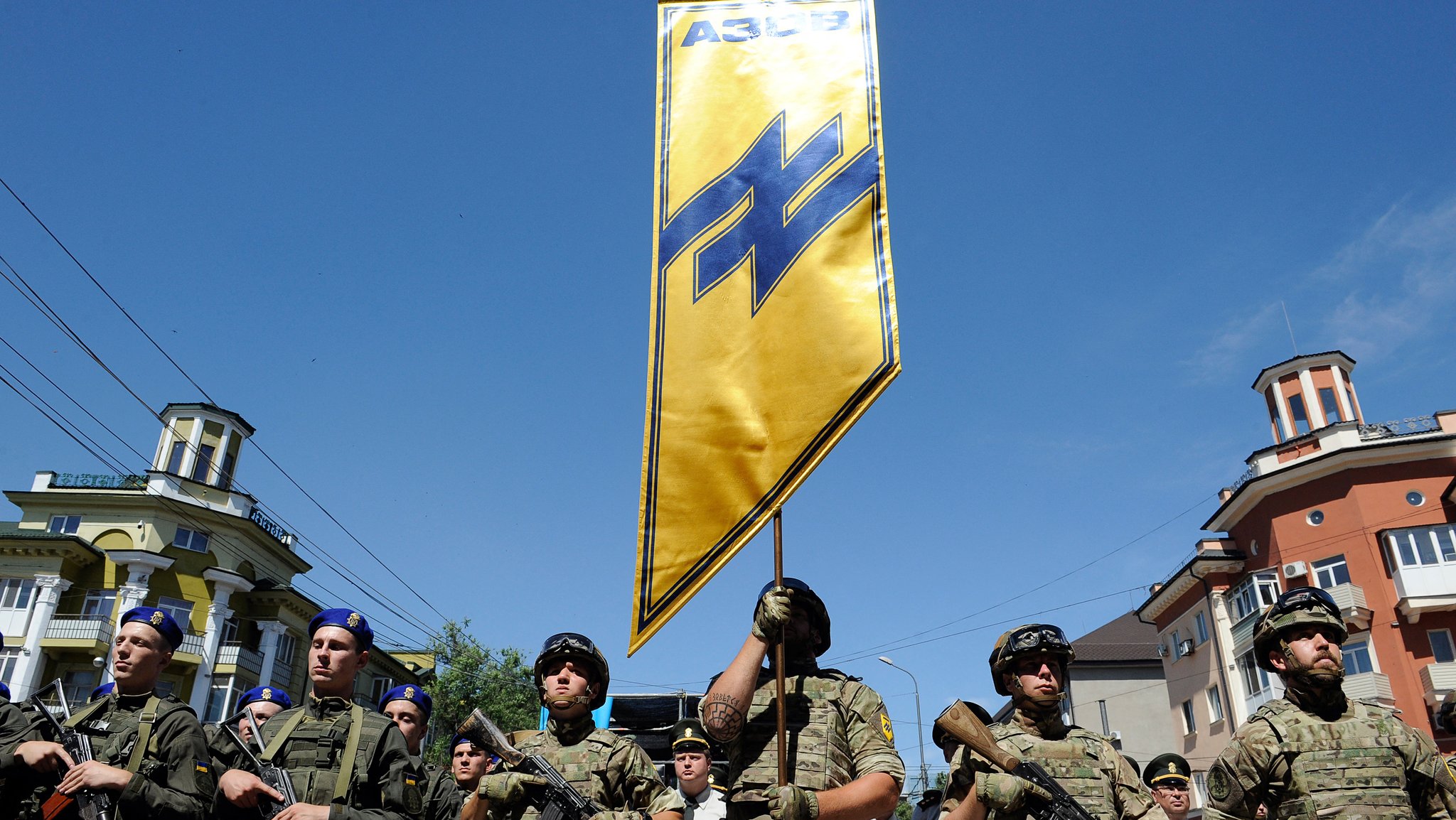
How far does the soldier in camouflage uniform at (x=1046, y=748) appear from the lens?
4.79 metres

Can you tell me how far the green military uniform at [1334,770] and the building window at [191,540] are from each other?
41.7 metres

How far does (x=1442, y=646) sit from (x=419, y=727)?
35.9 meters

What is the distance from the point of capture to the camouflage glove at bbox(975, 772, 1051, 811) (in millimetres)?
4371

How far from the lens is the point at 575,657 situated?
5.14m

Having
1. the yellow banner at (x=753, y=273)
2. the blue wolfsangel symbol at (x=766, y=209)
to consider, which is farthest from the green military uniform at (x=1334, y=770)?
the blue wolfsangel symbol at (x=766, y=209)

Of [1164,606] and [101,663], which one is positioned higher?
[1164,606]

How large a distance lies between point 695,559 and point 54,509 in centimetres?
4365

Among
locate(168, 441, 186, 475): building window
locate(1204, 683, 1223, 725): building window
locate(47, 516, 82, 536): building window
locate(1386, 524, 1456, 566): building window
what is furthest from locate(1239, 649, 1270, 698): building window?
locate(47, 516, 82, 536): building window

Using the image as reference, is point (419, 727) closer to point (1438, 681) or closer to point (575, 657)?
point (575, 657)

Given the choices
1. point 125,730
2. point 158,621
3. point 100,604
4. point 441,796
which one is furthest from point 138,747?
point 100,604

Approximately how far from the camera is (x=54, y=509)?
38.6m

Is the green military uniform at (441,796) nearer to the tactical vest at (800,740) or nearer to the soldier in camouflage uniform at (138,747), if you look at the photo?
the soldier in camouflage uniform at (138,747)

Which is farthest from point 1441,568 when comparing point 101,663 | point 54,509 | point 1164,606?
point 54,509

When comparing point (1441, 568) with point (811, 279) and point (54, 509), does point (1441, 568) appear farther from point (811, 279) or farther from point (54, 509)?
point (54, 509)
